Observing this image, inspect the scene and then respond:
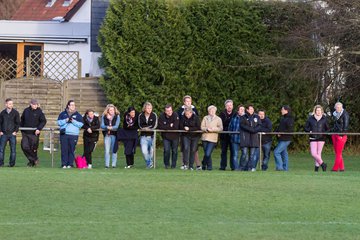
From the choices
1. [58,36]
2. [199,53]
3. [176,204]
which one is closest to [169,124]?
[176,204]

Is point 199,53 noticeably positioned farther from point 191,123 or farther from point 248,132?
point 248,132

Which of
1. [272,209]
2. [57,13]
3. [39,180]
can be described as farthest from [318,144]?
[57,13]

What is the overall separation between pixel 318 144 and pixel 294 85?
10107mm

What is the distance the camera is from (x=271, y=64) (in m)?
36.9

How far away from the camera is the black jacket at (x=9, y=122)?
27.4 m

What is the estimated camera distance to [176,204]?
18.1 metres

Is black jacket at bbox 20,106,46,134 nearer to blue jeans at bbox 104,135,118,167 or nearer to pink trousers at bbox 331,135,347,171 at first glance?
blue jeans at bbox 104,135,118,167

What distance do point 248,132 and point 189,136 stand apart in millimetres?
1543

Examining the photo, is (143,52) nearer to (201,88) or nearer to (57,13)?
(201,88)

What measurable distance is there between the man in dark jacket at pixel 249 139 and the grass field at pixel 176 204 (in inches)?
54.3

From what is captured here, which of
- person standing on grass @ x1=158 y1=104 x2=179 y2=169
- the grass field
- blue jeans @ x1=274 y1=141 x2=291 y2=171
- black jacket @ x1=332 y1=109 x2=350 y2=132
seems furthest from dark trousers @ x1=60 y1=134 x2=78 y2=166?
black jacket @ x1=332 y1=109 x2=350 y2=132

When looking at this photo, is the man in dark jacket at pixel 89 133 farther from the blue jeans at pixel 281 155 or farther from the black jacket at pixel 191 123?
the blue jeans at pixel 281 155

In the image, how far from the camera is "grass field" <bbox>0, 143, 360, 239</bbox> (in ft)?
48.0

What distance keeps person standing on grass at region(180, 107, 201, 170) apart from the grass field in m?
1.54
